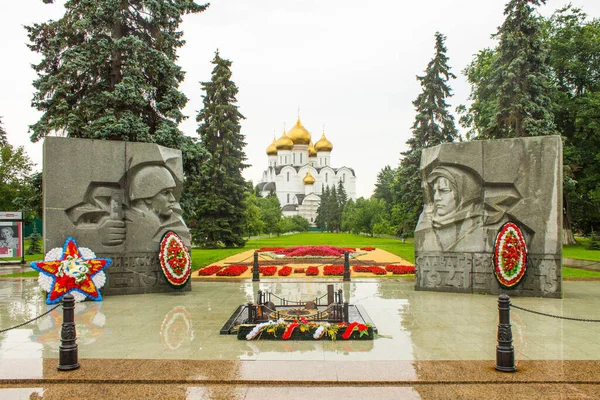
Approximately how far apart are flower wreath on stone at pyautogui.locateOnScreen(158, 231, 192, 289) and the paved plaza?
6.03ft

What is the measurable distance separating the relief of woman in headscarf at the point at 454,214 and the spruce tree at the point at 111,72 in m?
9.70

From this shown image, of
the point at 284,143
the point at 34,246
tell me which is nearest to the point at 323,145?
the point at 284,143

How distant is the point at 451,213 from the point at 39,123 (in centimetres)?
1477

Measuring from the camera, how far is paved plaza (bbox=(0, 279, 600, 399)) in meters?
5.91

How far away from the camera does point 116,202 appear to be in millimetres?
12969

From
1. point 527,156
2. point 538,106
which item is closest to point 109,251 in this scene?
point 527,156

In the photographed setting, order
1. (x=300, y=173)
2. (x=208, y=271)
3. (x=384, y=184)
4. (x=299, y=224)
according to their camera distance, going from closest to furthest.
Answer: (x=208, y=271)
(x=384, y=184)
(x=299, y=224)
(x=300, y=173)

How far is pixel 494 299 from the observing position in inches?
474

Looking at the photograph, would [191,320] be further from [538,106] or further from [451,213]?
[538,106]

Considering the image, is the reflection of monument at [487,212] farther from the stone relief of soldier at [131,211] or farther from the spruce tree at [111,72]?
the spruce tree at [111,72]

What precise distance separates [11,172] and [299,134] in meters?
68.3

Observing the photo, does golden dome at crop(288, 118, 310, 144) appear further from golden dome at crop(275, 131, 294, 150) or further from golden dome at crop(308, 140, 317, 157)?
golden dome at crop(308, 140, 317, 157)

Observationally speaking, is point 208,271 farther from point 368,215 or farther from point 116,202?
point 368,215

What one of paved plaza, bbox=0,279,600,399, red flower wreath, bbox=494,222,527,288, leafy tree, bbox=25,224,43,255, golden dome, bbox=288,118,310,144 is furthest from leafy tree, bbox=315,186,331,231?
paved plaza, bbox=0,279,600,399
